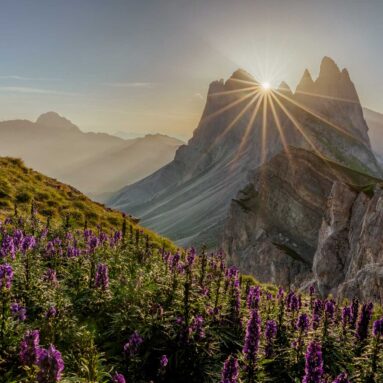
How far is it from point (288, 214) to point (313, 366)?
90.5 meters

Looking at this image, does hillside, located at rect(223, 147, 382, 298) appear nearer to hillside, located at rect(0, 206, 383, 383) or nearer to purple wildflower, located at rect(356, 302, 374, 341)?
hillside, located at rect(0, 206, 383, 383)

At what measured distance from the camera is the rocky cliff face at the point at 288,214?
265 feet

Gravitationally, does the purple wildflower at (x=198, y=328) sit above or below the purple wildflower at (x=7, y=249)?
below

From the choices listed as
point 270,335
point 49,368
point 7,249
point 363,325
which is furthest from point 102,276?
point 363,325

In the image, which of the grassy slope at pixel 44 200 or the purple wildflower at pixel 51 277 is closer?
the purple wildflower at pixel 51 277

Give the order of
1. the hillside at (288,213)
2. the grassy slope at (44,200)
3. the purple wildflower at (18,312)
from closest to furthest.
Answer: the purple wildflower at (18,312) → the grassy slope at (44,200) → the hillside at (288,213)

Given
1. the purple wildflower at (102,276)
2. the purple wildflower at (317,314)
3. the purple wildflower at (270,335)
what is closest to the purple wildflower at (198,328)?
the purple wildflower at (270,335)

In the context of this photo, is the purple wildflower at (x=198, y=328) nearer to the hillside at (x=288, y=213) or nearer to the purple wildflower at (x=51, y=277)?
the purple wildflower at (x=51, y=277)

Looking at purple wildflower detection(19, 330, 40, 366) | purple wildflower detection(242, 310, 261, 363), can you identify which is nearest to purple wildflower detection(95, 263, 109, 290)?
purple wildflower detection(19, 330, 40, 366)

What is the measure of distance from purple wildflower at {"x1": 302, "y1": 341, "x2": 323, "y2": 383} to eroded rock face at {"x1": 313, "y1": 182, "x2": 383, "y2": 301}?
A: 3193 cm

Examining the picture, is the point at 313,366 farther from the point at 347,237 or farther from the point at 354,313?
the point at 347,237

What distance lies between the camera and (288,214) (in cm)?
9450

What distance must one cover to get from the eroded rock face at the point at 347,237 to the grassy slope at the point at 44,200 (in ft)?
72.3

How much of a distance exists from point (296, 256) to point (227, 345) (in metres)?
74.7
